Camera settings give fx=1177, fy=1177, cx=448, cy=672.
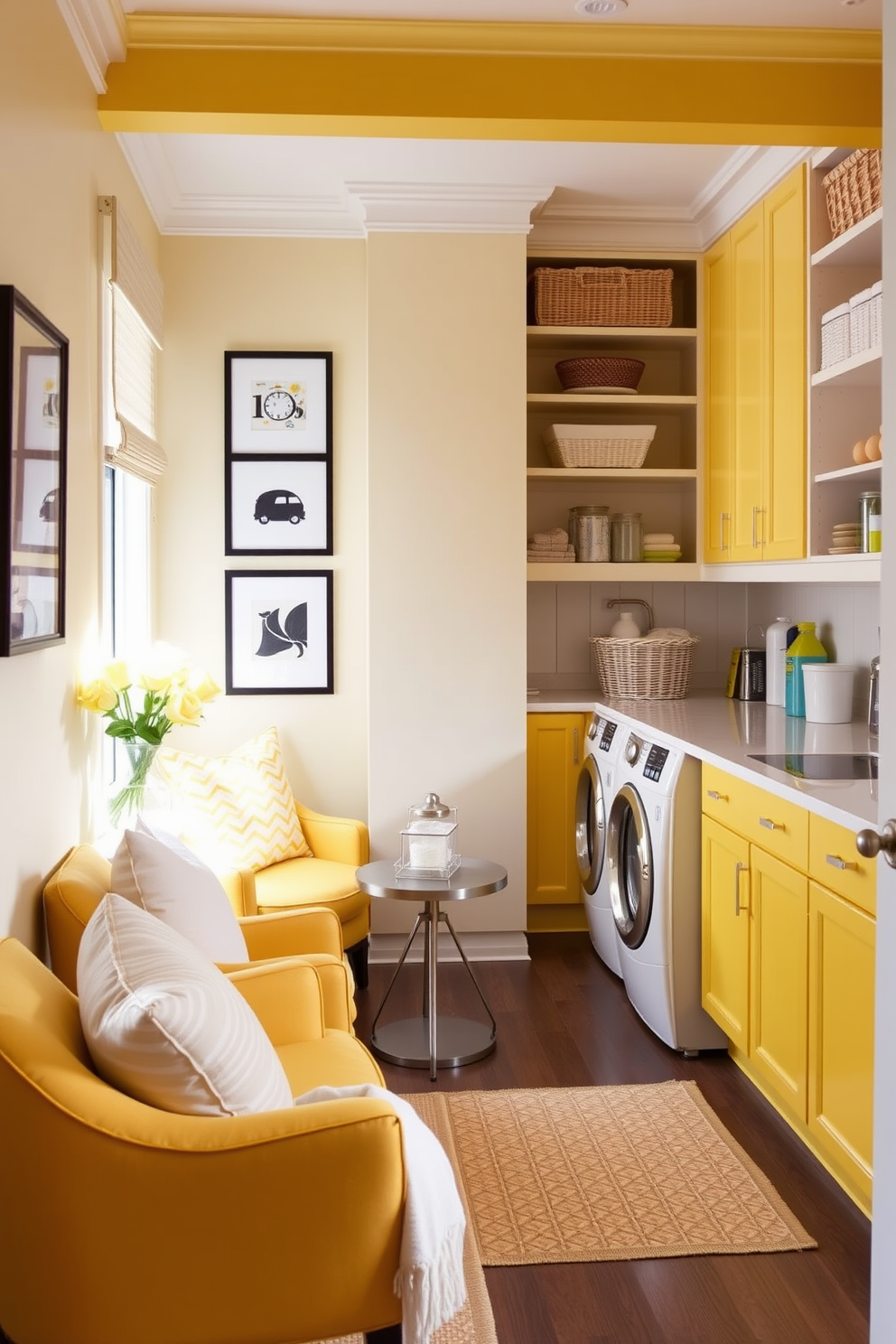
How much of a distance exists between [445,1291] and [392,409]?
316cm

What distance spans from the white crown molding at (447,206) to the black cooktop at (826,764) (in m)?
2.20

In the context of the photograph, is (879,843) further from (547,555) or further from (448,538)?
(547,555)

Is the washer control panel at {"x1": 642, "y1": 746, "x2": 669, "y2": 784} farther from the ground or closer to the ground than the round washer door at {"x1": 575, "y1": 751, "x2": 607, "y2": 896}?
farther from the ground

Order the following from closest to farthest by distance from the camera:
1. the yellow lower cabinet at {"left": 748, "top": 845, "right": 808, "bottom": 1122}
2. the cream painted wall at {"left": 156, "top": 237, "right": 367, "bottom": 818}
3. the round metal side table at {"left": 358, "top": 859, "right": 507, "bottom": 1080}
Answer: the yellow lower cabinet at {"left": 748, "top": 845, "right": 808, "bottom": 1122}, the round metal side table at {"left": 358, "top": 859, "right": 507, "bottom": 1080}, the cream painted wall at {"left": 156, "top": 237, "right": 367, "bottom": 818}

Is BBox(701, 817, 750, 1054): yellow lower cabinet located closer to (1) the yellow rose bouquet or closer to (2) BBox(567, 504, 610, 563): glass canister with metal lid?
(1) the yellow rose bouquet

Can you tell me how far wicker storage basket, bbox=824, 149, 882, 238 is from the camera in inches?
121

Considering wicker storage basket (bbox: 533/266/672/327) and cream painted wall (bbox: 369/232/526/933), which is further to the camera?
wicker storage basket (bbox: 533/266/672/327)

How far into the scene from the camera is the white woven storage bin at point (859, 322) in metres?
3.08

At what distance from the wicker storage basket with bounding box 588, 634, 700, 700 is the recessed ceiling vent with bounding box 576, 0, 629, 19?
2.27m

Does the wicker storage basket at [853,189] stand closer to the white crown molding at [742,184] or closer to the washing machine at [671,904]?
the white crown molding at [742,184]

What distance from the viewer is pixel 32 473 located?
7.20ft

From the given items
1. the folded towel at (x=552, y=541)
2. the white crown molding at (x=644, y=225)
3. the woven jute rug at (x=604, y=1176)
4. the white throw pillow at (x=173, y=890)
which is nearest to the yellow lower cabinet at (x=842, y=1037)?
the woven jute rug at (x=604, y=1176)

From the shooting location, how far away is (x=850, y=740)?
3.37 meters

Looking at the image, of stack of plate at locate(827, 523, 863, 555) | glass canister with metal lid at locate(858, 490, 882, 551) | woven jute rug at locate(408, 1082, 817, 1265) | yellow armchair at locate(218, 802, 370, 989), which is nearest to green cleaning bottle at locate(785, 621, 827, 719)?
stack of plate at locate(827, 523, 863, 555)
